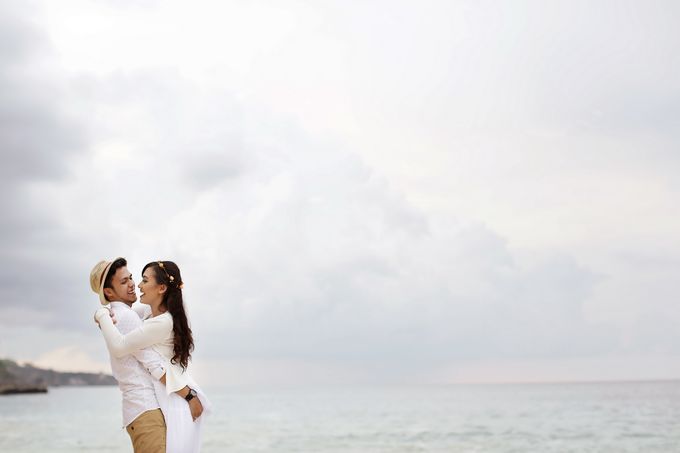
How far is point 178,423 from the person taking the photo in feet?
13.4

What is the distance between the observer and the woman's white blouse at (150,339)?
404cm

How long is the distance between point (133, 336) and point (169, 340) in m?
0.20

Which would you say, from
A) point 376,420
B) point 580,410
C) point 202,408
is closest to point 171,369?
point 202,408

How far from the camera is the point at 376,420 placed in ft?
143

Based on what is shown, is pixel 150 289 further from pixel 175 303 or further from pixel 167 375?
pixel 167 375

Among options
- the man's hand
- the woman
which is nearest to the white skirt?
the woman

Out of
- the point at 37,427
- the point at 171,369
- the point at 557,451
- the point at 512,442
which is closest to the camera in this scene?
the point at 171,369

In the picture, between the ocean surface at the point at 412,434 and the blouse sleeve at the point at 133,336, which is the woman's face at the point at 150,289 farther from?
the ocean surface at the point at 412,434

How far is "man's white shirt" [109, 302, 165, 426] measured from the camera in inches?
162

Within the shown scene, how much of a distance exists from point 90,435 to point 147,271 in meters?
32.7

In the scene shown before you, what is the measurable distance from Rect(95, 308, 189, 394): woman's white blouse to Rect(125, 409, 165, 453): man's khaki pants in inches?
6.0

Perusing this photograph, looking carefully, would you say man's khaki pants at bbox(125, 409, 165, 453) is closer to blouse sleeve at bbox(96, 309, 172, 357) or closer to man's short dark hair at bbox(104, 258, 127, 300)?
blouse sleeve at bbox(96, 309, 172, 357)

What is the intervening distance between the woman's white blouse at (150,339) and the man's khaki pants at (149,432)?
15 cm

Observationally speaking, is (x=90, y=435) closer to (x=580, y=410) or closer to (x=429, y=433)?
(x=429, y=433)
